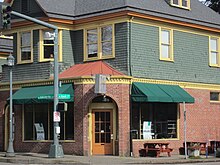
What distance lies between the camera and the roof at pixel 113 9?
30.1 metres

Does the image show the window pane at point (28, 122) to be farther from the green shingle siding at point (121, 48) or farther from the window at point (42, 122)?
the green shingle siding at point (121, 48)

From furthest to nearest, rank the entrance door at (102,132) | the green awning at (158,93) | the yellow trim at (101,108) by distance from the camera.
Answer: the entrance door at (102,132)
the yellow trim at (101,108)
the green awning at (158,93)

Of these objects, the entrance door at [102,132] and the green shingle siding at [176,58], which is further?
the green shingle siding at [176,58]

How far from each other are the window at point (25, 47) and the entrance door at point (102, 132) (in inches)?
235

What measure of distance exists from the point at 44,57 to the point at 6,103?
3884mm

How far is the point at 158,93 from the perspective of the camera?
29.0 m

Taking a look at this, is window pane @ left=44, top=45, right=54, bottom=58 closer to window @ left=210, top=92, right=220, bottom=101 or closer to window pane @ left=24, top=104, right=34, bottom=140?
window pane @ left=24, top=104, right=34, bottom=140

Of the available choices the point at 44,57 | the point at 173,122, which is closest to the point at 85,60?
the point at 44,57

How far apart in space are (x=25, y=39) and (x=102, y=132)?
7942mm

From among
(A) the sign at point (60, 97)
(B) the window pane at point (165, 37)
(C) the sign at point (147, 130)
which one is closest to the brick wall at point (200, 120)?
(C) the sign at point (147, 130)

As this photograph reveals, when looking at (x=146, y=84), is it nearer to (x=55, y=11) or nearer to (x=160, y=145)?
(x=160, y=145)

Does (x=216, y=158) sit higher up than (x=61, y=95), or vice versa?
(x=61, y=95)

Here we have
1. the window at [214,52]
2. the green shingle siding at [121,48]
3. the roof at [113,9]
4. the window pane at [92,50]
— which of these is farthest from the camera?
the window at [214,52]

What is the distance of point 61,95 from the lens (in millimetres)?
27281
